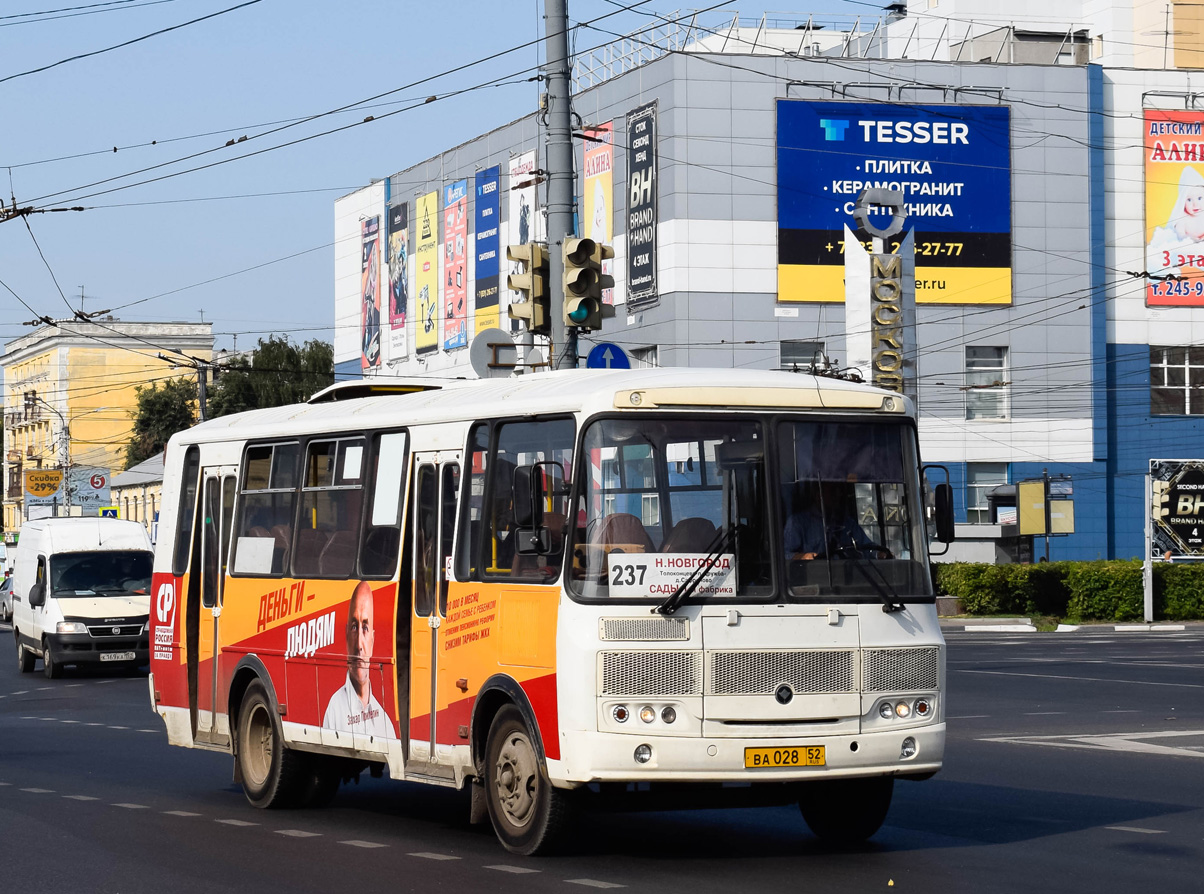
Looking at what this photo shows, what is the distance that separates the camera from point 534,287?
18.3 meters

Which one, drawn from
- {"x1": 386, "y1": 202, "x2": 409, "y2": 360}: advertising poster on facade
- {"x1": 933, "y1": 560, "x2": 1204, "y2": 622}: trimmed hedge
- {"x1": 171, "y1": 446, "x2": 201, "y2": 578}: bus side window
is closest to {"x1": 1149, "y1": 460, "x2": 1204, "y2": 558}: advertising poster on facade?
{"x1": 933, "y1": 560, "x2": 1204, "y2": 622}: trimmed hedge

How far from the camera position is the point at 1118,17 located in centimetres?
7425

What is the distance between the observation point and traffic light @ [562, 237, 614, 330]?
17594 mm

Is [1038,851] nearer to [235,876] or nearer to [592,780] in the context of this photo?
[592,780]

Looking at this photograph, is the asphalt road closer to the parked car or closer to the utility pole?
the utility pole

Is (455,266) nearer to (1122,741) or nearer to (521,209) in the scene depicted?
(521,209)

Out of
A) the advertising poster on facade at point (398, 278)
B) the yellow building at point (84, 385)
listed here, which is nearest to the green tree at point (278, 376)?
the advertising poster on facade at point (398, 278)

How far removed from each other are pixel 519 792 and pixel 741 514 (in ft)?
6.29

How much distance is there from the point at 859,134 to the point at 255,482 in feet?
165

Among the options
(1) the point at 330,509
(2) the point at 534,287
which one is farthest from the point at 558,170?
(1) the point at 330,509

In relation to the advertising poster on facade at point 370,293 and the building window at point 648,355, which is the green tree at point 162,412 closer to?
the advertising poster on facade at point 370,293

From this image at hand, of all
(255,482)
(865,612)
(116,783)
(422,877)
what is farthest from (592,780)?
(116,783)

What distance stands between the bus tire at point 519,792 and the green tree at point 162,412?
101 metres

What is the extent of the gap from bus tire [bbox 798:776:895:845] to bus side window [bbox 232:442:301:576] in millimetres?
4219
